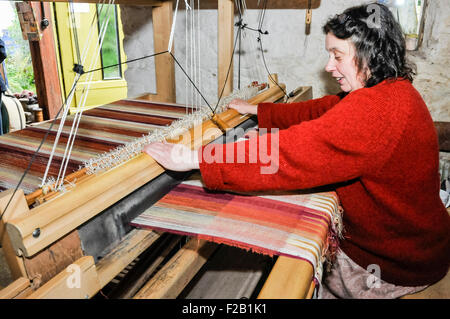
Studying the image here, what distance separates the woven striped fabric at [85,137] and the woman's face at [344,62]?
0.97 meters

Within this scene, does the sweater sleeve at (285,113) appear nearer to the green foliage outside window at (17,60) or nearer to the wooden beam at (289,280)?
the wooden beam at (289,280)

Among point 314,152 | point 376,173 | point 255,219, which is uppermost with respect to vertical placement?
point 314,152

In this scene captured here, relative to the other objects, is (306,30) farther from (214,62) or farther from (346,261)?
(346,261)

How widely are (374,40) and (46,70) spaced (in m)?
5.95

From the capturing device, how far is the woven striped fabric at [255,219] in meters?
1.07

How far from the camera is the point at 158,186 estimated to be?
137cm

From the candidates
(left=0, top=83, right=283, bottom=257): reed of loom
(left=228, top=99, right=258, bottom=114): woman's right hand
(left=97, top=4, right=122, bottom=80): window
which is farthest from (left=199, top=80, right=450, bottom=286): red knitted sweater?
(left=97, top=4, right=122, bottom=80): window

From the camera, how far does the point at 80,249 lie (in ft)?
3.36

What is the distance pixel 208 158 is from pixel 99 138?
2.50 ft

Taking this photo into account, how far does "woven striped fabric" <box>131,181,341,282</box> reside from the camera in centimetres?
107

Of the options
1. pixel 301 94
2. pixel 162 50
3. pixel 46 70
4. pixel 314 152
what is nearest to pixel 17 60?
pixel 46 70

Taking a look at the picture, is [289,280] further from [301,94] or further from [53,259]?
[301,94]

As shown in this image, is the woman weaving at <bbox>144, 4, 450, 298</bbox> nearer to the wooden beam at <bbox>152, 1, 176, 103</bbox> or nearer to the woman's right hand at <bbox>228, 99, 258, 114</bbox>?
the woman's right hand at <bbox>228, 99, 258, 114</bbox>

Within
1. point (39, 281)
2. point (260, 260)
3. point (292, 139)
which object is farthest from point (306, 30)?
point (39, 281)
